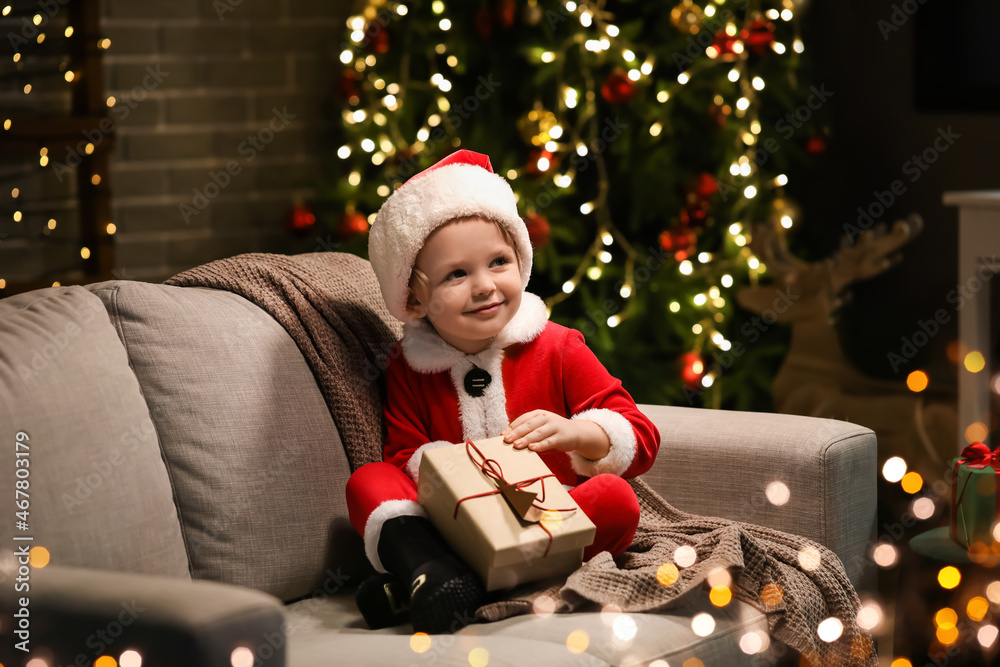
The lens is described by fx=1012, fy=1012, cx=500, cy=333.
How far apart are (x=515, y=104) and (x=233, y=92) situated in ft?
3.00

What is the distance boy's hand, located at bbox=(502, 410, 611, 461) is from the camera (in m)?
1.45

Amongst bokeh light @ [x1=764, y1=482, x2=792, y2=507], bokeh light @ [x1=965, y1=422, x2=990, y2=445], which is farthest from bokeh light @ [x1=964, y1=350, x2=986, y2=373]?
bokeh light @ [x1=764, y1=482, x2=792, y2=507]

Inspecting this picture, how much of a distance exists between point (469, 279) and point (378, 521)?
0.38 metres

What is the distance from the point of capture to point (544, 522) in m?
1.36

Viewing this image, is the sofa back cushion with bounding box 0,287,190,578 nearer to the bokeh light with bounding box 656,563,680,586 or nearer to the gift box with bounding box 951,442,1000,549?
the bokeh light with bounding box 656,563,680,586

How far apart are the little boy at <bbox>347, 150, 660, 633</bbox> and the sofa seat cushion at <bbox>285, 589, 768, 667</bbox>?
130 mm

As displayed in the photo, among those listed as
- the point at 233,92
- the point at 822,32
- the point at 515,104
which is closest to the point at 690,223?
the point at 515,104

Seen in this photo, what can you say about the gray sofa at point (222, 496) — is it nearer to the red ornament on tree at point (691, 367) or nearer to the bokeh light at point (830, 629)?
the bokeh light at point (830, 629)

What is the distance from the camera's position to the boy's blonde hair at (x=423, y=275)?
1.54 m

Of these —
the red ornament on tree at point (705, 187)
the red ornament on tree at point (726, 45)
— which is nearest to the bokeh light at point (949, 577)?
the red ornament on tree at point (705, 187)

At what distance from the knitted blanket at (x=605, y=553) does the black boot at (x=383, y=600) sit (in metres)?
0.11

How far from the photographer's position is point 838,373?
115 inches

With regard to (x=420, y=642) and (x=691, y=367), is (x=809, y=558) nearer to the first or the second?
(x=420, y=642)

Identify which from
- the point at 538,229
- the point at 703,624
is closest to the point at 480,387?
the point at 703,624
